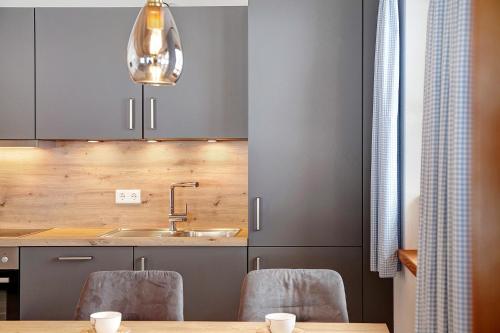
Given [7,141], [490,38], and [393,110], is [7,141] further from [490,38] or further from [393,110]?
[490,38]

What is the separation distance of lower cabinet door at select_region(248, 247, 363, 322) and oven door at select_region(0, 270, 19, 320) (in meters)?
1.29

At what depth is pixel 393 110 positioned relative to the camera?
3.10 metres

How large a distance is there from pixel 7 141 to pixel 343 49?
2.02 metres

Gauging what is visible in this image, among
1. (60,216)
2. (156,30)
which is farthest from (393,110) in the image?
(60,216)

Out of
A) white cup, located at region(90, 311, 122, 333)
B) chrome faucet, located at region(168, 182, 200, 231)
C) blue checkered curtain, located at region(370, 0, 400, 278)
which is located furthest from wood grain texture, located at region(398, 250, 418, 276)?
chrome faucet, located at region(168, 182, 200, 231)

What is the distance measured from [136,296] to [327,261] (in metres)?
1.34

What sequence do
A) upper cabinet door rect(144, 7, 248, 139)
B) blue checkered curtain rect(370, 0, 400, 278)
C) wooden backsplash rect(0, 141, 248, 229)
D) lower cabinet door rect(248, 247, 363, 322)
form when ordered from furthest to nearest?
wooden backsplash rect(0, 141, 248, 229) → upper cabinet door rect(144, 7, 248, 139) → lower cabinet door rect(248, 247, 363, 322) → blue checkered curtain rect(370, 0, 400, 278)

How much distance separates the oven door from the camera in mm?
3471

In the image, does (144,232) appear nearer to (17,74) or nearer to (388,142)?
(17,74)

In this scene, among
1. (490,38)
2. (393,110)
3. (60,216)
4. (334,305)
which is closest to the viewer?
(490,38)

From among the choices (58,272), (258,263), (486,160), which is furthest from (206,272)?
(486,160)

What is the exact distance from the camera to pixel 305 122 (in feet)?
11.4

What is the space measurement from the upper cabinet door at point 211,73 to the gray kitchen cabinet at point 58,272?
0.85 m

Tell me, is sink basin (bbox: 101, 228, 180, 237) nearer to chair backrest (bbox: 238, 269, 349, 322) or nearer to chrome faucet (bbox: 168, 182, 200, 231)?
chrome faucet (bbox: 168, 182, 200, 231)
